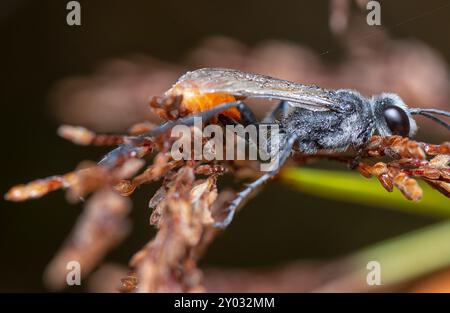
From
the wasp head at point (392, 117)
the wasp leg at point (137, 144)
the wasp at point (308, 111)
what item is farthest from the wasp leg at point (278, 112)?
the wasp leg at point (137, 144)

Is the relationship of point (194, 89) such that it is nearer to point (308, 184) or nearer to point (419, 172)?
point (308, 184)

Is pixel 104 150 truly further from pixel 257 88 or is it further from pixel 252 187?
pixel 252 187

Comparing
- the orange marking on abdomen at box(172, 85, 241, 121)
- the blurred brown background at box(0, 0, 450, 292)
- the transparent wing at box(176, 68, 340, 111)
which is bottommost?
the orange marking on abdomen at box(172, 85, 241, 121)

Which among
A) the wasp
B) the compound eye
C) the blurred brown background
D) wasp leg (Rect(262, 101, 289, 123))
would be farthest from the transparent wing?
the blurred brown background

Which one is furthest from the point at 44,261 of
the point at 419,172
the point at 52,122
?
the point at 419,172

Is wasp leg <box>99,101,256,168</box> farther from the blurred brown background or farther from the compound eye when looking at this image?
the blurred brown background

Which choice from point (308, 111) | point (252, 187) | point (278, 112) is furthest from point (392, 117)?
point (252, 187)

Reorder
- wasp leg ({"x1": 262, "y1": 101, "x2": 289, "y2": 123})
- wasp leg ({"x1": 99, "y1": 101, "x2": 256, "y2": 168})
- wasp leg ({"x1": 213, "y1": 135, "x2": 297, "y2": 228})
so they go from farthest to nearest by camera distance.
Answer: wasp leg ({"x1": 262, "y1": 101, "x2": 289, "y2": 123}) < wasp leg ({"x1": 213, "y1": 135, "x2": 297, "y2": 228}) < wasp leg ({"x1": 99, "y1": 101, "x2": 256, "y2": 168})
